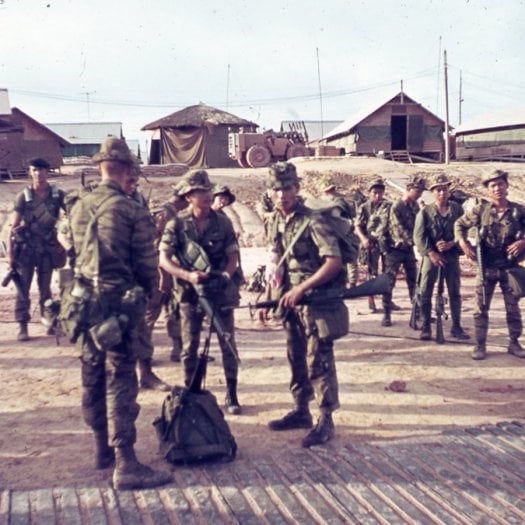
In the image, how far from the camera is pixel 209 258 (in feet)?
18.9

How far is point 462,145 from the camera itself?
41.8 metres

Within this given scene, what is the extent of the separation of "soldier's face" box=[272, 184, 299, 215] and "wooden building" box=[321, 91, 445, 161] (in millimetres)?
32551

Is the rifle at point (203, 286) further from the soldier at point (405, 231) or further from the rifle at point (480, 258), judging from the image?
the soldier at point (405, 231)

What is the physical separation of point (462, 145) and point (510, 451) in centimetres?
3982

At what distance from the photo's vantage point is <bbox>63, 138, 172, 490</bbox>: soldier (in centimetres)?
427

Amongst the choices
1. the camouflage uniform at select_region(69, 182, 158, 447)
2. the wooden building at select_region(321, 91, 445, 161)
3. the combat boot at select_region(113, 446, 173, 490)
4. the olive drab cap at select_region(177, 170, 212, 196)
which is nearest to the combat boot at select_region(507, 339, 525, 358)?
the olive drab cap at select_region(177, 170, 212, 196)

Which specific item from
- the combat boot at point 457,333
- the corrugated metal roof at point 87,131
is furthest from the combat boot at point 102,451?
the corrugated metal roof at point 87,131

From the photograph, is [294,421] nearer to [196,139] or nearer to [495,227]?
[495,227]

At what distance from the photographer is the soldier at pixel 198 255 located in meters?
5.51

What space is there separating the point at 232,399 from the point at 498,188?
4.00m

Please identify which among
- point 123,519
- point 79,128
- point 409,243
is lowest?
point 123,519

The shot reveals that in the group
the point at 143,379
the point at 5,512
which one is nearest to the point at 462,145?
the point at 143,379

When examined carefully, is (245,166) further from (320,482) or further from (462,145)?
(320,482)

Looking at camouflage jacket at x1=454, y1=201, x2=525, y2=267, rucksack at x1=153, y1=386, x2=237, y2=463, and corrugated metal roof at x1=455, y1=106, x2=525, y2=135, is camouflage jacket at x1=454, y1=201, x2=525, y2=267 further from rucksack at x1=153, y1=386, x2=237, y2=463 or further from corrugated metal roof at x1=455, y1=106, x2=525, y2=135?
corrugated metal roof at x1=455, y1=106, x2=525, y2=135
